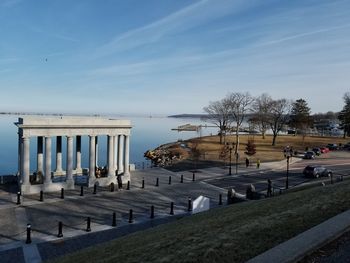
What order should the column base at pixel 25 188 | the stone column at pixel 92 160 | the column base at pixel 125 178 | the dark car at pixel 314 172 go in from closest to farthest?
the column base at pixel 25 188 < the stone column at pixel 92 160 < the column base at pixel 125 178 < the dark car at pixel 314 172

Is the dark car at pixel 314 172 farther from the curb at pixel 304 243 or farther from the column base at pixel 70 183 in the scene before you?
the curb at pixel 304 243

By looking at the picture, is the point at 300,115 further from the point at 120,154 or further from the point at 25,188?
the point at 25,188

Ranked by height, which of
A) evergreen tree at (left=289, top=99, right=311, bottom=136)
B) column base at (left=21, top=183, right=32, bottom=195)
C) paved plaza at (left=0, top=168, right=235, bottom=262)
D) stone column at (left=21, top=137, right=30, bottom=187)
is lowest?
paved plaza at (left=0, top=168, right=235, bottom=262)

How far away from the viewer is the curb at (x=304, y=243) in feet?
20.6

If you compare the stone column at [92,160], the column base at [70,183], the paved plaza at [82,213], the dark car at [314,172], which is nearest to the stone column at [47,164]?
the paved plaza at [82,213]

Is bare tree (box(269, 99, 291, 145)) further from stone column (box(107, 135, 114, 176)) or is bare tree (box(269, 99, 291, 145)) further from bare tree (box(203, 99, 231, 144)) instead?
stone column (box(107, 135, 114, 176))

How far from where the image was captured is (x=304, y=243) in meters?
6.86

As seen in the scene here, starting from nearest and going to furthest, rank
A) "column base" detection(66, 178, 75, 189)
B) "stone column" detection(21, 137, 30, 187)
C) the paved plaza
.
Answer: the paved plaza < "stone column" detection(21, 137, 30, 187) < "column base" detection(66, 178, 75, 189)

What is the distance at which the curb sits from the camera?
6273mm

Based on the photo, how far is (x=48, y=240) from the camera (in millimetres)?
17375

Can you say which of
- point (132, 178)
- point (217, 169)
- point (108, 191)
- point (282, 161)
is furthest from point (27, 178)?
point (282, 161)

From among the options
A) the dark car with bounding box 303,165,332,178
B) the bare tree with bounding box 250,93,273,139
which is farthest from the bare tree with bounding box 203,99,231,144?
the dark car with bounding box 303,165,332,178

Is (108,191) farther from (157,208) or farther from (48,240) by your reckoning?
(48,240)

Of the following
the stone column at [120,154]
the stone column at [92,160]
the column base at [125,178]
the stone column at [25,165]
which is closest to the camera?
the stone column at [25,165]
